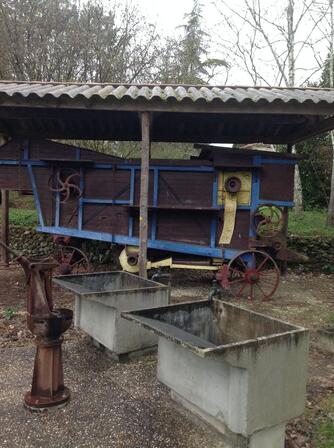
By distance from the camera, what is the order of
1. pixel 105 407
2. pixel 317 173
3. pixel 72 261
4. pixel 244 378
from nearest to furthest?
pixel 244 378, pixel 105 407, pixel 72 261, pixel 317 173

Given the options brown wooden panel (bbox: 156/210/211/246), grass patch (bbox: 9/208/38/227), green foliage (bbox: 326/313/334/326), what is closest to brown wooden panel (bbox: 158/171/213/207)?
brown wooden panel (bbox: 156/210/211/246)

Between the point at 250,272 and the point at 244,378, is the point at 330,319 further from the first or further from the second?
the point at 244,378

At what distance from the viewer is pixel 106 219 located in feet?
24.2

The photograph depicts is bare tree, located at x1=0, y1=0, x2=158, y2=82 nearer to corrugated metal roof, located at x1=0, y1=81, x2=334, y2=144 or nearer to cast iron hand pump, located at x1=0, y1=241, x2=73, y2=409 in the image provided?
corrugated metal roof, located at x1=0, y1=81, x2=334, y2=144

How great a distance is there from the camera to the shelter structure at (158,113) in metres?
5.55

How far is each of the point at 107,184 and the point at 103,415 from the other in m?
4.84

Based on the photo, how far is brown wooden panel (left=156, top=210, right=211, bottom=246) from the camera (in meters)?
7.06

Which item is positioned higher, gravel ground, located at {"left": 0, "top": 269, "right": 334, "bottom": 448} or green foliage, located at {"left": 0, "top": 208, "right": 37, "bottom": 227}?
green foliage, located at {"left": 0, "top": 208, "right": 37, "bottom": 227}

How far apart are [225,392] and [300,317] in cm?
357

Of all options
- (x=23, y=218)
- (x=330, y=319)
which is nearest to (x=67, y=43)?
(x=23, y=218)

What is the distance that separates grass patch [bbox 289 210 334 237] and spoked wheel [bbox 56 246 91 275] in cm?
511

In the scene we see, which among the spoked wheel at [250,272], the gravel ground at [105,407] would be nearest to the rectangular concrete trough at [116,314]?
the gravel ground at [105,407]

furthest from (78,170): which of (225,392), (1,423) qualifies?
(225,392)

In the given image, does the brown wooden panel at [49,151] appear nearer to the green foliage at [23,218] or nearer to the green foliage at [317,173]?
the green foliage at [23,218]
